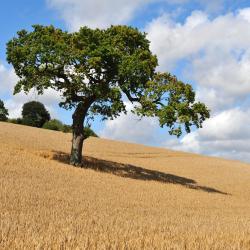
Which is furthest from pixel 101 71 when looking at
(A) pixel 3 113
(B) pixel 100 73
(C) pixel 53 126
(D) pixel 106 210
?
(A) pixel 3 113

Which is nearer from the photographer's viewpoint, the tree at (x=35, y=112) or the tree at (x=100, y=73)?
the tree at (x=100, y=73)

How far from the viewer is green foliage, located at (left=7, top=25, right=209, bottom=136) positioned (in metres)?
36.2

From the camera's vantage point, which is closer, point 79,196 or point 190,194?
point 79,196

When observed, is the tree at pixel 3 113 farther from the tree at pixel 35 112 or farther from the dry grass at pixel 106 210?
the dry grass at pixel 106 210

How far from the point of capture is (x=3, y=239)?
9.94 metres

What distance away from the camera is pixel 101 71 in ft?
125

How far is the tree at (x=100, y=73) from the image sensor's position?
36.3 meters

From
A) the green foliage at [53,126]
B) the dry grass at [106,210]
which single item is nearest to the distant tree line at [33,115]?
the green foliage at [53,126]

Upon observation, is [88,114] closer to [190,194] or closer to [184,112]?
[184,112]

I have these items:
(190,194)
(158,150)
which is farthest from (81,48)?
(158,150)

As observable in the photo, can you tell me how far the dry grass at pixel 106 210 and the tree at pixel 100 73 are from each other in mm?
5056

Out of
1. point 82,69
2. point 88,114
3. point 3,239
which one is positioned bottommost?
point 3,239

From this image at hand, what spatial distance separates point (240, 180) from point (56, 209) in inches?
1404

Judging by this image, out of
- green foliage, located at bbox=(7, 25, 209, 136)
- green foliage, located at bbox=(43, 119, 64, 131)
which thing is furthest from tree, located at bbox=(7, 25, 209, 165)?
green foliage, located at bbox=(43, 119, 64, 131)
